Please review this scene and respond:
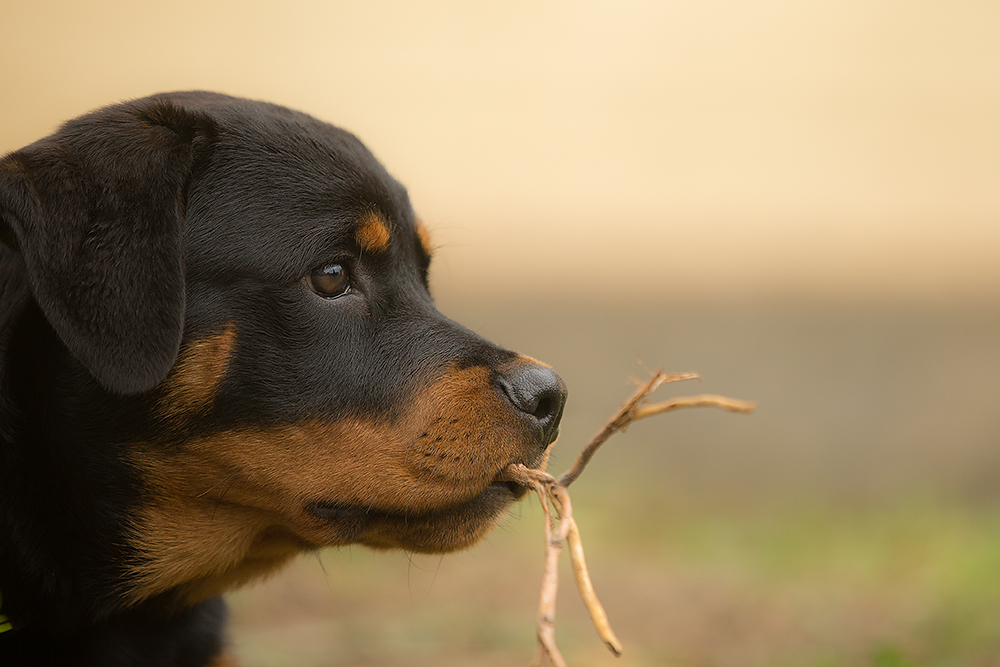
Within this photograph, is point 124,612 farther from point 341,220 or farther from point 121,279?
point 341,220

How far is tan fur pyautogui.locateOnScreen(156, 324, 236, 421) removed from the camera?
231 centimetres

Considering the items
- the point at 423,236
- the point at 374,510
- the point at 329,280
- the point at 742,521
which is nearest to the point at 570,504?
the point at 374,510

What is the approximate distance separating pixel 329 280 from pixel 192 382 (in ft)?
1.47

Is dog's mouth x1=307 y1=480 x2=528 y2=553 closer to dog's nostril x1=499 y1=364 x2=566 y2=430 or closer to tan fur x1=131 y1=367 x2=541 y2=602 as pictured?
tan fur x1=131 y1=367 x2=541 y2=602

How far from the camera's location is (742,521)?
6227 mm

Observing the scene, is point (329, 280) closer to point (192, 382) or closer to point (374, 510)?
point (192, 382)

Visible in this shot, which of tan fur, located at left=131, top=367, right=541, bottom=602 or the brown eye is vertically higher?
the brown eye

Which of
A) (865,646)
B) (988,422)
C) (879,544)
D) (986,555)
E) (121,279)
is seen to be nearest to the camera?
(121,279)

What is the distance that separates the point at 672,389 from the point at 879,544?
2.64 meters

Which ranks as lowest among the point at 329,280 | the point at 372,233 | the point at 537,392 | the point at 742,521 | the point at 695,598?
the point at 742,521

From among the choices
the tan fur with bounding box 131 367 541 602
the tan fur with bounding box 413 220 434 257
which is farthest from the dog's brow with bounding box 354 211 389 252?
the tan fur with bounding box 131 367 541 602

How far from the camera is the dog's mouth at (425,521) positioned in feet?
7.63

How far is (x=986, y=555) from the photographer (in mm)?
4559

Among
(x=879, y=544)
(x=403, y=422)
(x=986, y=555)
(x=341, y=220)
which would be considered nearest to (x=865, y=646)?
(x=986, y=555)
